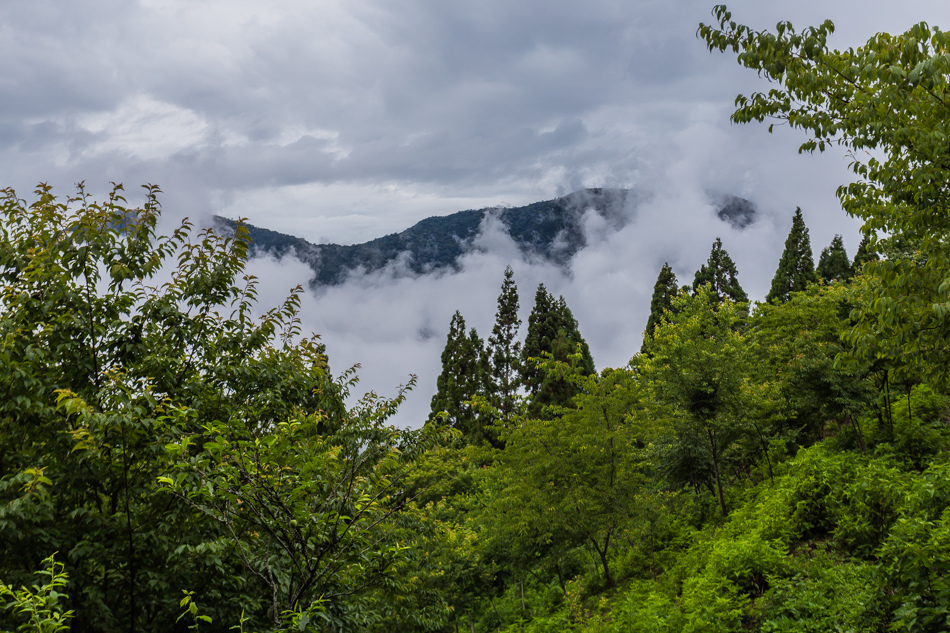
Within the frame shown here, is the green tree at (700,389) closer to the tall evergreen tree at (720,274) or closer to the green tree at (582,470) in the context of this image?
the green tree at (582,470)

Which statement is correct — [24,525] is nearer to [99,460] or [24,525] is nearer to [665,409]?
[99,460]

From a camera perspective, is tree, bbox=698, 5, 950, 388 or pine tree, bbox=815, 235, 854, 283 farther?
pine tree, bbox=815, 235, 854, 283

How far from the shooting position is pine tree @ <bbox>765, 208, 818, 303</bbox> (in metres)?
48.9

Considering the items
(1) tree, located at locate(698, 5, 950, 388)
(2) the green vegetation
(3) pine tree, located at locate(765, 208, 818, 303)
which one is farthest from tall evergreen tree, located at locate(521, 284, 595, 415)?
(1) tree, located at locate(698, 5, 950, 388)

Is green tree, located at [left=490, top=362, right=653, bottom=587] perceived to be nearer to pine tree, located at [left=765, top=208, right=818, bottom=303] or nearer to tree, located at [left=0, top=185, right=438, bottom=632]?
tree, located at [left=0, top=185, right=438, bottom=632]

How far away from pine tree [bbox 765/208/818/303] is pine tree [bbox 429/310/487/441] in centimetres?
2651

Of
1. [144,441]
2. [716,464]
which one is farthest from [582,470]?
[144,441]

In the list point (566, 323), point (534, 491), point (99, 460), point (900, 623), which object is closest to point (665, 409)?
point (534, 491)

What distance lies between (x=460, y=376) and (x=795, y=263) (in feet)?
103

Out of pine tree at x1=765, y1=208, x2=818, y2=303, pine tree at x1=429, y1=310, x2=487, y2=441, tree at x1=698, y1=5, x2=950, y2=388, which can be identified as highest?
pine tree at x1=765, y1=208, x2=818, y2=303

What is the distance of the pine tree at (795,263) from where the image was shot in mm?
48906

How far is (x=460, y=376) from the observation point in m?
43.8

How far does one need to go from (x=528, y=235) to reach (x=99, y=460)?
148m

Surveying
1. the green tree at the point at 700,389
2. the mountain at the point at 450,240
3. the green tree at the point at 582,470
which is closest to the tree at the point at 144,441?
the green tree at the point at 582,470
